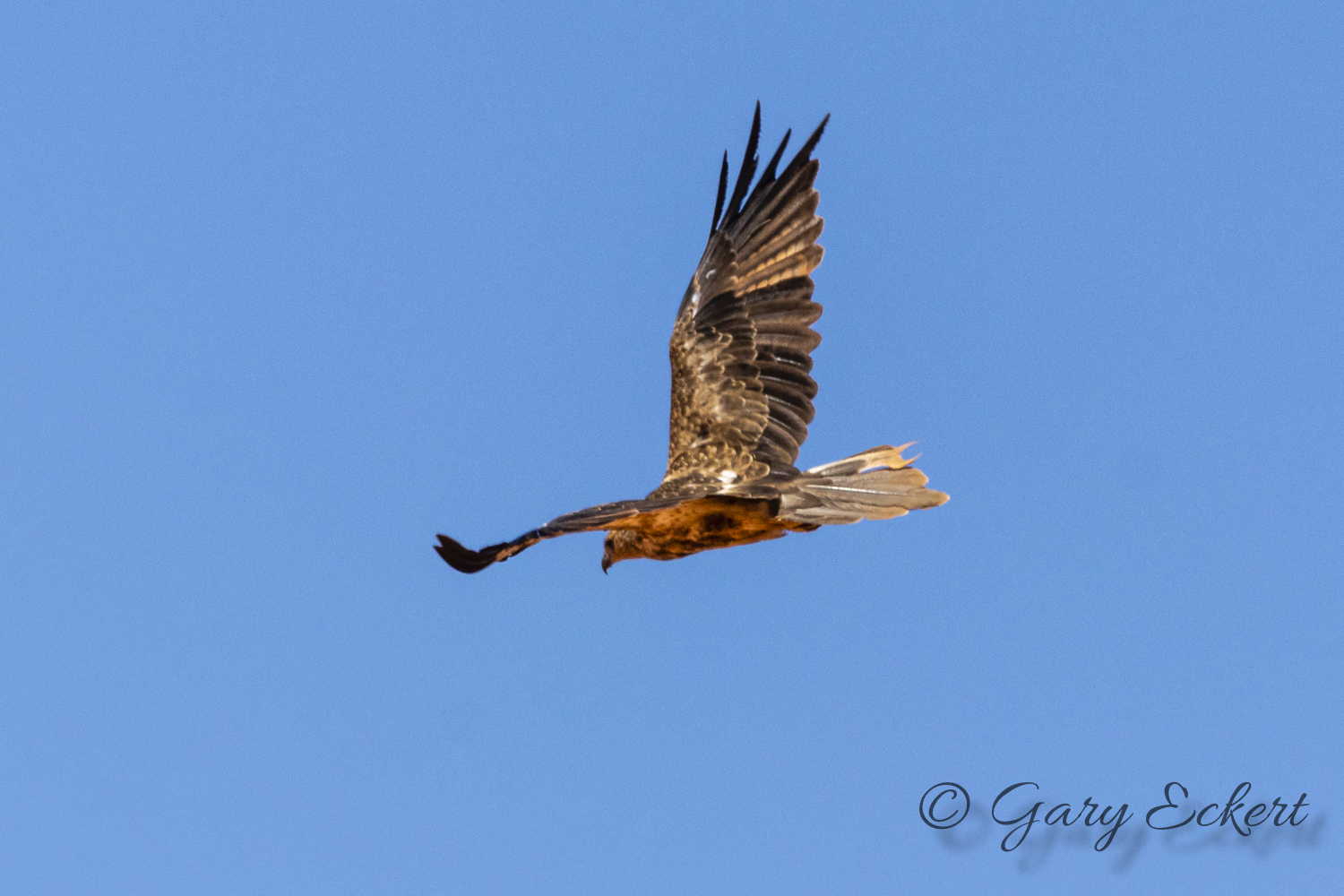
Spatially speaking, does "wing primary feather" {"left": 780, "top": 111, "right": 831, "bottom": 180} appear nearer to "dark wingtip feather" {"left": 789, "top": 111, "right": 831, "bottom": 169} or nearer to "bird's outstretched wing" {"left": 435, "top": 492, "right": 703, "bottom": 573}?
"dark wingtip feather" {"left": 789, "top": 111, "right": 831, "bottom": 169}

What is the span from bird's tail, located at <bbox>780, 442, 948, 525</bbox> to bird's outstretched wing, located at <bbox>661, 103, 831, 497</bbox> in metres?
0.68

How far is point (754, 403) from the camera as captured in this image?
10.3 metres

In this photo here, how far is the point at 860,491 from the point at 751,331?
2.12m

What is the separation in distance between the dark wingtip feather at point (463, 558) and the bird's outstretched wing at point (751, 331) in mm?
2696

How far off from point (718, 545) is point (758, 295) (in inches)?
86.9

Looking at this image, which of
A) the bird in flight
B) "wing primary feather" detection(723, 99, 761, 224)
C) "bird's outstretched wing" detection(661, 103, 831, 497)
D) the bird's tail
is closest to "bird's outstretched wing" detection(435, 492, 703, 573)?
the bird in flight

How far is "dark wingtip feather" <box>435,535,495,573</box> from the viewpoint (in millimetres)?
7199

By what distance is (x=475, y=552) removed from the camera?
7.27 m

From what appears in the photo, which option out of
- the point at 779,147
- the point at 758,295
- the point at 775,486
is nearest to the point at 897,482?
the point at 775,486

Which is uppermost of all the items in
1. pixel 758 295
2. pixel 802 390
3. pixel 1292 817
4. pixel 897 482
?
pixel 758 295

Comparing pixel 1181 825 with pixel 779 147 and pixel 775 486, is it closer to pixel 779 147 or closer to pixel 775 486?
pixel 775 486

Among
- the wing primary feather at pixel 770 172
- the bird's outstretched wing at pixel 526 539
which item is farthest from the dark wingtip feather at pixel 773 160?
the bird's outstretched wing at pixel 526 539

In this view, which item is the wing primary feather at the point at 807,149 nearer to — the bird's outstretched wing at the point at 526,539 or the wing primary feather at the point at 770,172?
the wing primary feather at the point at 770,172

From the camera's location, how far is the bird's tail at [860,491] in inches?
334
